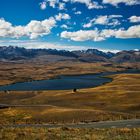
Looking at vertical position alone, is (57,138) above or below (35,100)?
above

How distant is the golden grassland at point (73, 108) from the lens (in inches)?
2788

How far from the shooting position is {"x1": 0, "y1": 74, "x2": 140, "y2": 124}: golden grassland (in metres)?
70.8

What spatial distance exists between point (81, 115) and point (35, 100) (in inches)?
2487

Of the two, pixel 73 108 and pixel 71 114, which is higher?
pixel 71 114

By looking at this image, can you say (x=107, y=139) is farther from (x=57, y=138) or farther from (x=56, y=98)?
(x=56, y=98)

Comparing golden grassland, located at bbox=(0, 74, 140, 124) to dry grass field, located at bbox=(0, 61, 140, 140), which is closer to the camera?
dry grass field, located at bbox=(0, 61, 140, 140)

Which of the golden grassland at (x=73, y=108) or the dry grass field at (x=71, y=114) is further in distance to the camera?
the golden grassland at (x=73, y=108)

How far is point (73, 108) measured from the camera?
318 ft

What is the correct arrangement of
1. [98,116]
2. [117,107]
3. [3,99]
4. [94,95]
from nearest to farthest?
1. [98,116]
2. [117,107]
3. [94,95]
4. [3,99]

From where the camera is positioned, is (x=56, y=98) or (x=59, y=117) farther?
(x=56, y=98)

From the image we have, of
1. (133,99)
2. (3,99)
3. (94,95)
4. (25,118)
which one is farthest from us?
(3,99)

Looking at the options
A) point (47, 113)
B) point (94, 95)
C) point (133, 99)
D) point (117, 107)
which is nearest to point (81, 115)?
point (47, 113)

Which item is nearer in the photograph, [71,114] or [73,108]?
[71,114]

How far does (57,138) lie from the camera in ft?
92.9
